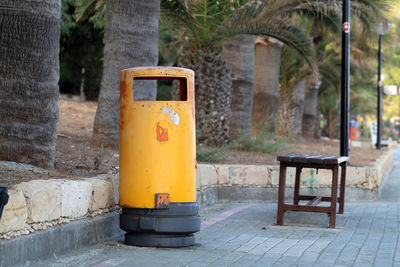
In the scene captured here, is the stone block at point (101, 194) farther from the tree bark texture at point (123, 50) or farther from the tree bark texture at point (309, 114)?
the tree bark texture at point (309, 114)

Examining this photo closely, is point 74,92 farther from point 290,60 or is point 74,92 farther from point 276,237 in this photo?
point 276,237

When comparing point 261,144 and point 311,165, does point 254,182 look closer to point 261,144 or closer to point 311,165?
point 311,165

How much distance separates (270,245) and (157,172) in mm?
1409

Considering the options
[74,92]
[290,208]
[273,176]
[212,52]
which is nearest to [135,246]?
[290,208]

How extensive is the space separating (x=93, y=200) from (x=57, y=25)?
220 centimetres

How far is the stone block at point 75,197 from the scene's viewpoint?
5.61 meters

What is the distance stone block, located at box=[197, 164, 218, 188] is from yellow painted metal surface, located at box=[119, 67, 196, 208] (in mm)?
2772

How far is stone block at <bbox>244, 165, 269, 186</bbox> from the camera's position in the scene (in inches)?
401

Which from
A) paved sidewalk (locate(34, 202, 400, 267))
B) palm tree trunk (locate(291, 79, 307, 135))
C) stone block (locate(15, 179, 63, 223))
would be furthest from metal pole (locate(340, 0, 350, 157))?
palm tree trunk (locate(291, 79, 307, 135))

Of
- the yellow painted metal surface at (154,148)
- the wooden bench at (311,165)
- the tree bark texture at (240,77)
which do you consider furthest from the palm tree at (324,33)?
A: the yellow painted metal surface at (154,148)

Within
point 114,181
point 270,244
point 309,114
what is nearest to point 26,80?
point 114,181

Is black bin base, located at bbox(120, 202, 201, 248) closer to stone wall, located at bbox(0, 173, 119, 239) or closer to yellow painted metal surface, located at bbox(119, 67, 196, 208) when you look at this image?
yellow painted metal surface, located at bbox(119, 67, 196, 208)

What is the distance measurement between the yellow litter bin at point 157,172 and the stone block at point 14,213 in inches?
51.1

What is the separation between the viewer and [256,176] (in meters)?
10.2
